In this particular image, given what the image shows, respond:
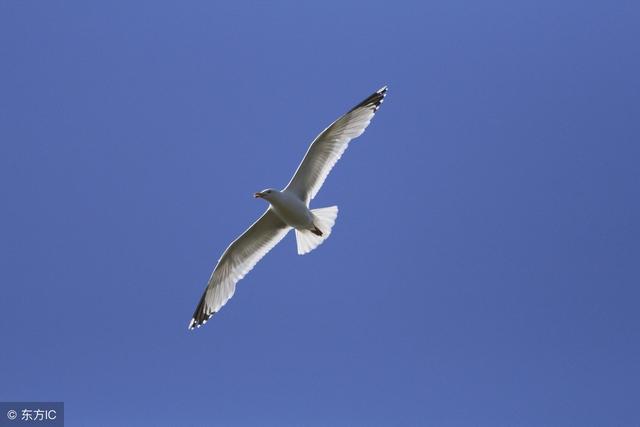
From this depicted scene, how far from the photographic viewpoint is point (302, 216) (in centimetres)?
893

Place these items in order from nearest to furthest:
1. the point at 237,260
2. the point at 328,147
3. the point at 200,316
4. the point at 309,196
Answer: the point at 328,147, the point at 309,196, the point at 237,260, the point at 200,316

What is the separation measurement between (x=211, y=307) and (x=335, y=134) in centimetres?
273

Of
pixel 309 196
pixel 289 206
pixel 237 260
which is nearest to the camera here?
pixel 289 206

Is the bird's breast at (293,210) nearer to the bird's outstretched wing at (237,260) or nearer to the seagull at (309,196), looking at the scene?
the seagull at (309,196)

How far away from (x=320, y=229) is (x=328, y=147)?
899 mm

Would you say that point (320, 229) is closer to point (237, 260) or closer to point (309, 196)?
point (309, 196)

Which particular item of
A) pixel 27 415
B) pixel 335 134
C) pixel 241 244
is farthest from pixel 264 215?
pixel 27 415

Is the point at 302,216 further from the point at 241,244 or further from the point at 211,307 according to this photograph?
the point at 211,307

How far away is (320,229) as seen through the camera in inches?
361

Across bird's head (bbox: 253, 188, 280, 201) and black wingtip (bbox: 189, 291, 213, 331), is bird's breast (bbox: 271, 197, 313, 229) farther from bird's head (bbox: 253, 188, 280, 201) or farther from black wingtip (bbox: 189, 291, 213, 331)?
black wingtip (bbox: 189, 291, 213, 331)

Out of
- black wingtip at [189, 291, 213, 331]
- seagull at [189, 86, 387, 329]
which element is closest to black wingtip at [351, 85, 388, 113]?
seagull at [189, 86, 387, 329]

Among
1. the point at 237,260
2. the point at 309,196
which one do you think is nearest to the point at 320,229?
the point at 309,196

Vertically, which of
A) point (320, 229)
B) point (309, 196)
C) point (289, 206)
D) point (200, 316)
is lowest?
point (200, 316)

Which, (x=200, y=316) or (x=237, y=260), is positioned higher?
(x=237, y=260)
